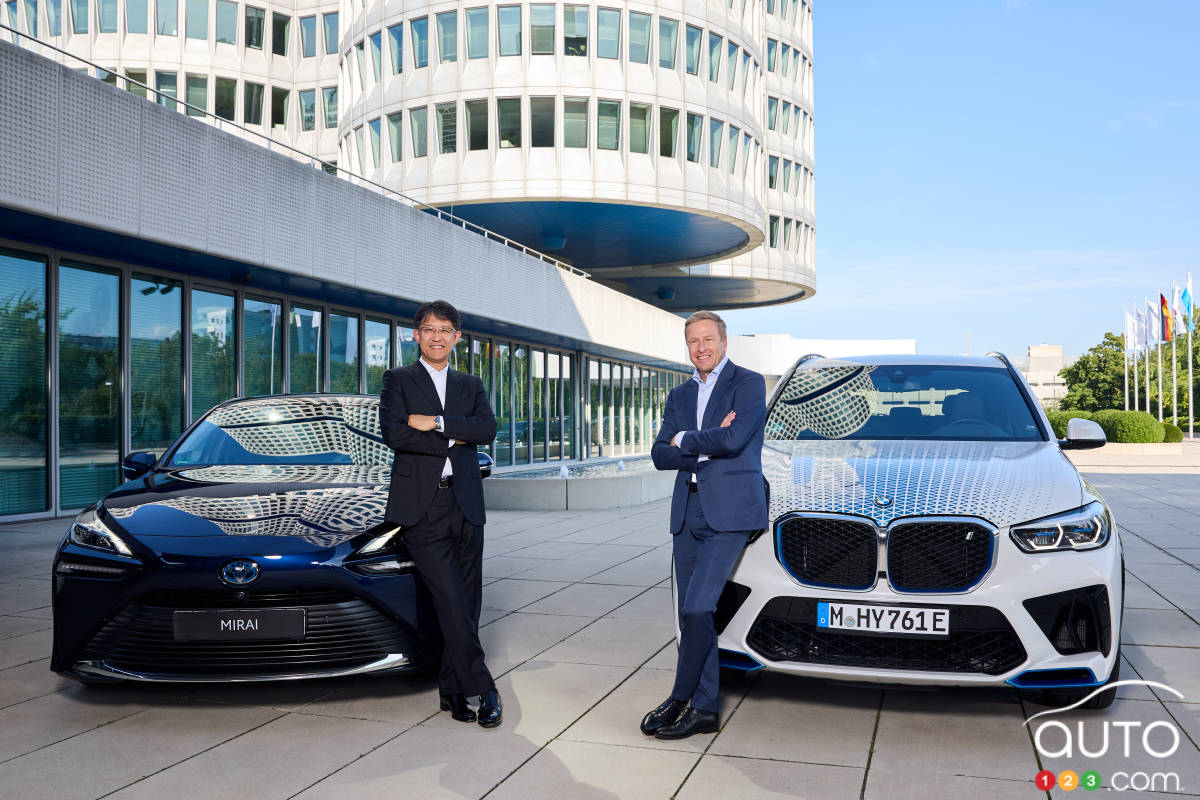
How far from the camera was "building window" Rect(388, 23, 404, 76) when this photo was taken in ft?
94.6

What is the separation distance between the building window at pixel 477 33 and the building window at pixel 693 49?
5.77 m

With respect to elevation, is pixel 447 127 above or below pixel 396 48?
below

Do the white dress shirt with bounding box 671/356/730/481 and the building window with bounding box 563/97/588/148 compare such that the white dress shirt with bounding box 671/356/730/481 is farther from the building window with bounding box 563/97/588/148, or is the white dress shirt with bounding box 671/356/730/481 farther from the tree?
the tree

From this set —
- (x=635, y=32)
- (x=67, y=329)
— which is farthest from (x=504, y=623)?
(x=635, y=32)

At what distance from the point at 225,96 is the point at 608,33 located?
51.7ft

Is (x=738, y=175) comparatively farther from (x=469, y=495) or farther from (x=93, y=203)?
(x=469, y=495)

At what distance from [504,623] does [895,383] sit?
277cm

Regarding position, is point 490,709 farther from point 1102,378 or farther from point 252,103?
point 1102,378

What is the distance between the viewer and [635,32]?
28281mm

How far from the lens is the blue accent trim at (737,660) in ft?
13.8

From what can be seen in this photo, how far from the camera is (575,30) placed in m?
27.8

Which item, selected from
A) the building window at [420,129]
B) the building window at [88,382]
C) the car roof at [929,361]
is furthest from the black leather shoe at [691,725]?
the building window at [420,129]

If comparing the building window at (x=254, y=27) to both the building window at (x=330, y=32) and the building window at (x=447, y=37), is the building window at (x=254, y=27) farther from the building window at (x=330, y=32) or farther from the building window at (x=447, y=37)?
the building window at (x=447, y=37)

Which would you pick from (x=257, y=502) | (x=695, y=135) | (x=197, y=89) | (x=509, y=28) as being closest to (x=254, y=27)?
(x=197, y=89)
